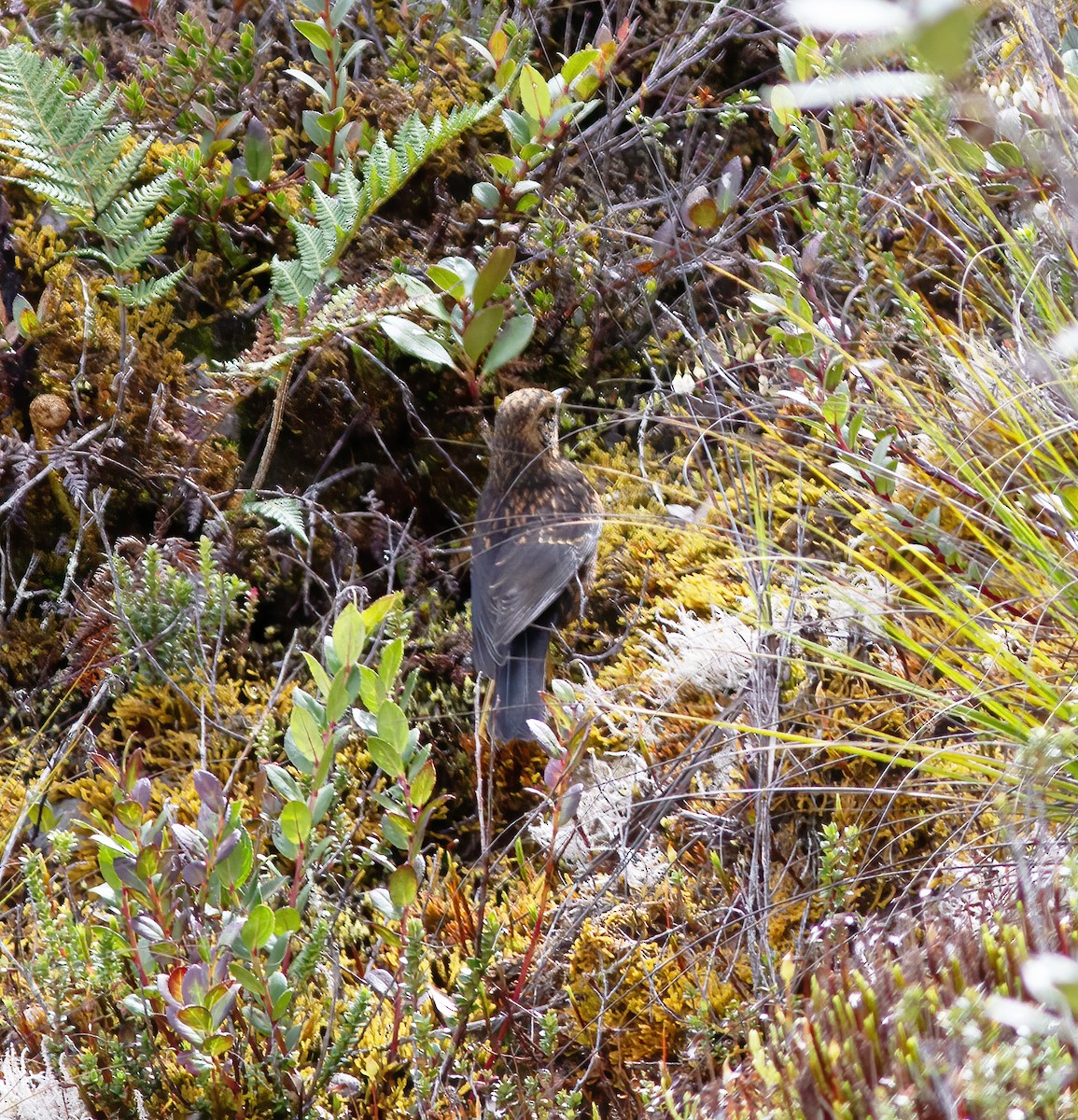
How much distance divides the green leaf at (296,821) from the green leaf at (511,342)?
1813 mm

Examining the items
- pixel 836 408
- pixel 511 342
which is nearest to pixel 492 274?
pixel 511 342

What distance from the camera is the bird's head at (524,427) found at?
3.36 metres

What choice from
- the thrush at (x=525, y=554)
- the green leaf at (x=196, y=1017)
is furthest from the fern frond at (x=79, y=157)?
the green leaf at (x=196, y=1017)

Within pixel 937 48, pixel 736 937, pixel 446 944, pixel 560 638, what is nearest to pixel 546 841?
pixel 446 944

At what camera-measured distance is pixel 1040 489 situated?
222cm

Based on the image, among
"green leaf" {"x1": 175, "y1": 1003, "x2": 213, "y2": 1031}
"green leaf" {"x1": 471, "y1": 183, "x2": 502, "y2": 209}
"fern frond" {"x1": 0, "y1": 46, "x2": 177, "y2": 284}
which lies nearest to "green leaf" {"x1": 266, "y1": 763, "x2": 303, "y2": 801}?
"green leaf" {"x1": 175, "y1": 1003, "x2": 213, "y2": 1031}

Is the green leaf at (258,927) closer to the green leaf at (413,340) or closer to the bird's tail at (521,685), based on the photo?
the bird's tail at (521,685)

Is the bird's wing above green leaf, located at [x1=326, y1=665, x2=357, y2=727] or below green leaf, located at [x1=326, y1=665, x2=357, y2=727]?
below

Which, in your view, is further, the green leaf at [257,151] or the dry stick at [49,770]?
the green leaf at [257,151]

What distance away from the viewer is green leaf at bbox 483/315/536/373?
126 inches

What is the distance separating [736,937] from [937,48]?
5.77ft

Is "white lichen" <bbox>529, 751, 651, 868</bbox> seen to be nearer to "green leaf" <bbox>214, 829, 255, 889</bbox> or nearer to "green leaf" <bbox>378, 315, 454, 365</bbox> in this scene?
"green leaf" <bbox>214, 829, 255, 889</bbox>

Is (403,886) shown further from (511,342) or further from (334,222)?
(334,222)

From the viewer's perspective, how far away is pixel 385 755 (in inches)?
67.4
